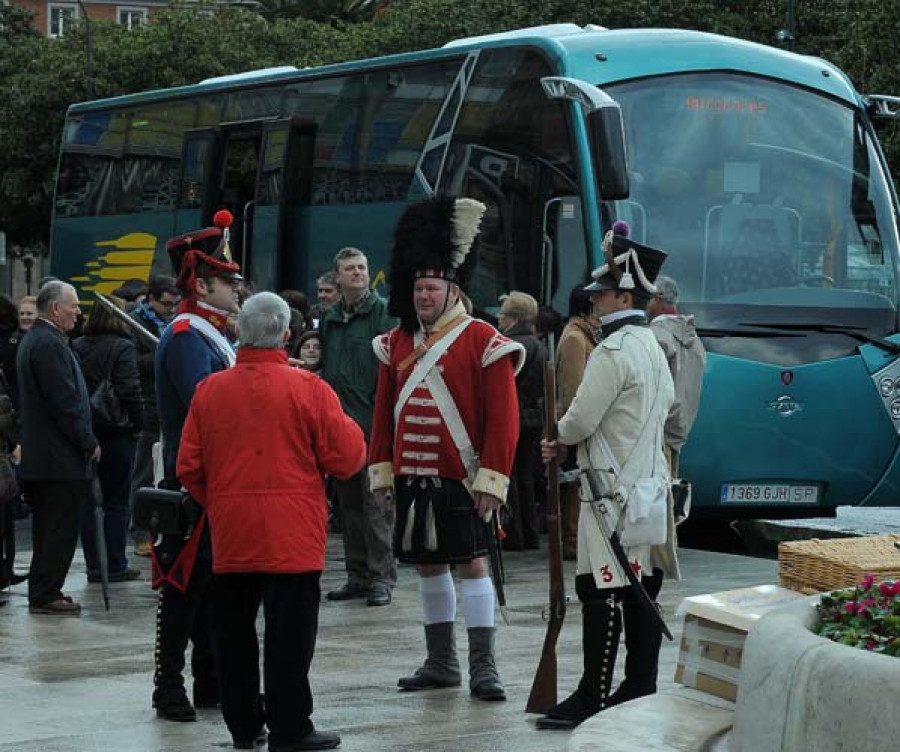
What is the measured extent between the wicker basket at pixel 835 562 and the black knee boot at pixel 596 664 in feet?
2.50

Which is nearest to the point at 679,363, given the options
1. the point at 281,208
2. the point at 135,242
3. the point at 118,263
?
the point at 281,208

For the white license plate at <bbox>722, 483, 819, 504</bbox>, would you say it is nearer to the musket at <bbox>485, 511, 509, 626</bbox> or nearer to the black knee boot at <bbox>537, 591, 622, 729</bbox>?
the musket at <bbox>485, 511, 509, 626</bbox>

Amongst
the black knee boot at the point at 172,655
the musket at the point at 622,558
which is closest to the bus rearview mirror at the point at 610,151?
the musket at the point at 622,558

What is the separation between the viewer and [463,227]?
29.6ft

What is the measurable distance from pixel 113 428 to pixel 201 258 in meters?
4.45

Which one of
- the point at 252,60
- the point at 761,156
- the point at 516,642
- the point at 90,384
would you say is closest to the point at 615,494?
the point at 516,642

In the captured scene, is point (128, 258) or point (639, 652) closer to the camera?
point (639, 652)

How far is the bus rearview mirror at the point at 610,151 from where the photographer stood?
47.1 feet

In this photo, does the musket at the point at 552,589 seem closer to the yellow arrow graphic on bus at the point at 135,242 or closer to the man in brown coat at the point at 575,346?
the man in brown coat at the point at 575,346

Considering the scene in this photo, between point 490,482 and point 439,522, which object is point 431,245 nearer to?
point 490,482

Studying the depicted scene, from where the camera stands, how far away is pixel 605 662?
8.17m

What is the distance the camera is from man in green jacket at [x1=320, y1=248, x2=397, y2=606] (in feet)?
39.4

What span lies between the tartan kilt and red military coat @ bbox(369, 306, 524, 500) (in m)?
0.06

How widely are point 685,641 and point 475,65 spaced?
31.2 ft
